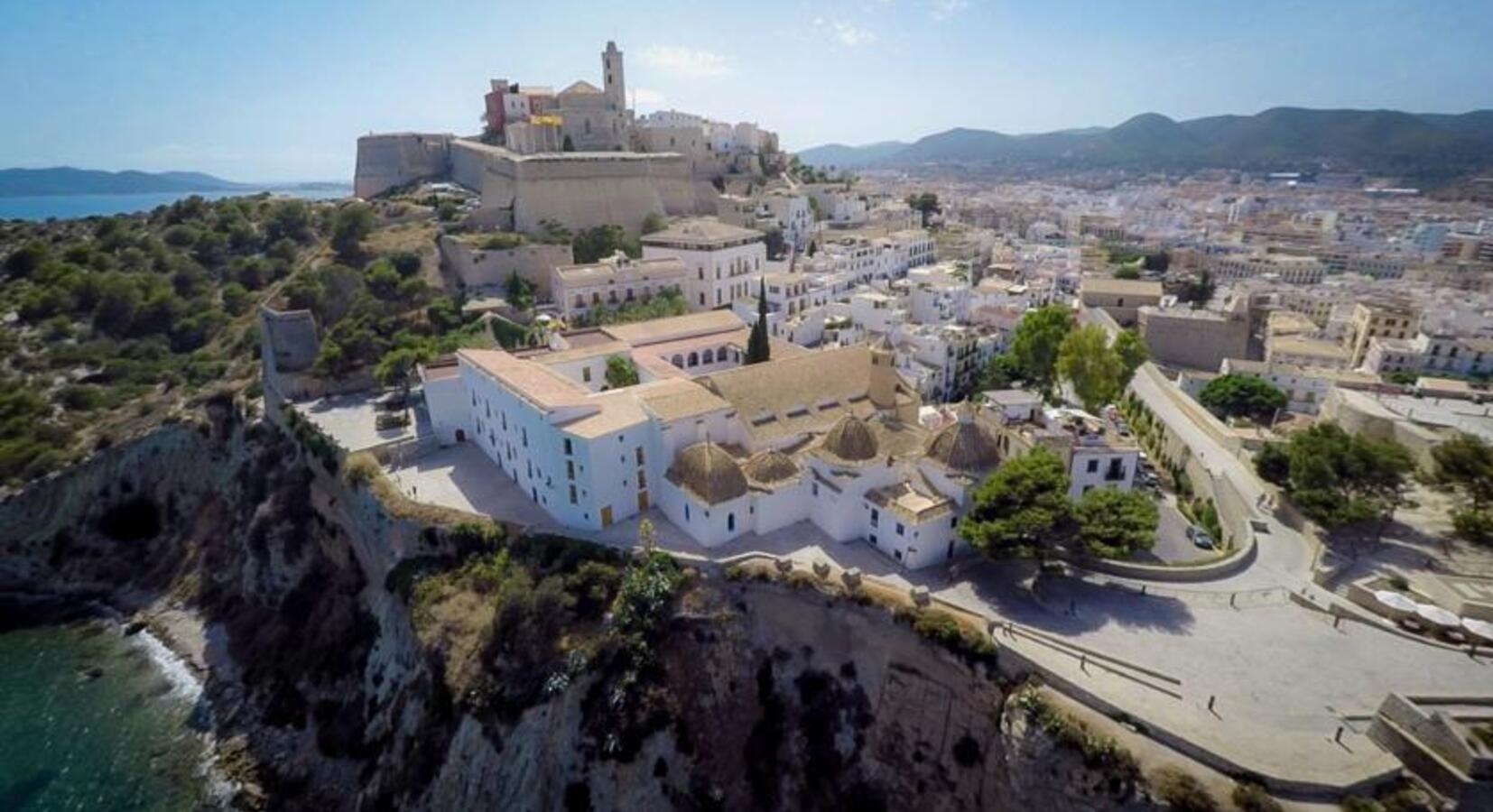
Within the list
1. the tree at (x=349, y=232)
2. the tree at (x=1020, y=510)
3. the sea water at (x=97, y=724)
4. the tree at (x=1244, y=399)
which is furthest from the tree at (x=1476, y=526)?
the tree at (x=349, y=232)

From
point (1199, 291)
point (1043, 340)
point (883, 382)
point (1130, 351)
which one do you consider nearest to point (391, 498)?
point (883, 382)

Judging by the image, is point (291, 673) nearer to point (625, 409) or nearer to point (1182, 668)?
point (625, 409)

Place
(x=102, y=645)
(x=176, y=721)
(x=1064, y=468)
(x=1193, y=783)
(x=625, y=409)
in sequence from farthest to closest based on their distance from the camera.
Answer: (x=102, y=645) → (x=176, y=721) → (x=625, y=409) → (x=1064, y=468) → (x=1193, y=783)

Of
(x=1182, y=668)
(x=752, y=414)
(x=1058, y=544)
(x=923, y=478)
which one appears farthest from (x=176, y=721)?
(x=1182, y=668)

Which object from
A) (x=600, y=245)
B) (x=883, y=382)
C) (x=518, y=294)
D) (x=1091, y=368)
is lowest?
(x=1091, y=368)

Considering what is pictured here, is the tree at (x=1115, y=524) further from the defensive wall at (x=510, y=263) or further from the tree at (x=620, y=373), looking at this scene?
the defensive wall at (x=510, y=263)

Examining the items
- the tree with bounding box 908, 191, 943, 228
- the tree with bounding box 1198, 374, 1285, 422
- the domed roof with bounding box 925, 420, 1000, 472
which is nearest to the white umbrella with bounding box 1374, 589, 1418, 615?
the domed roof with bounding box 925, 420, 1000, 472

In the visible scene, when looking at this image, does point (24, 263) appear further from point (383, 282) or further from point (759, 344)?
point (759, 344)
